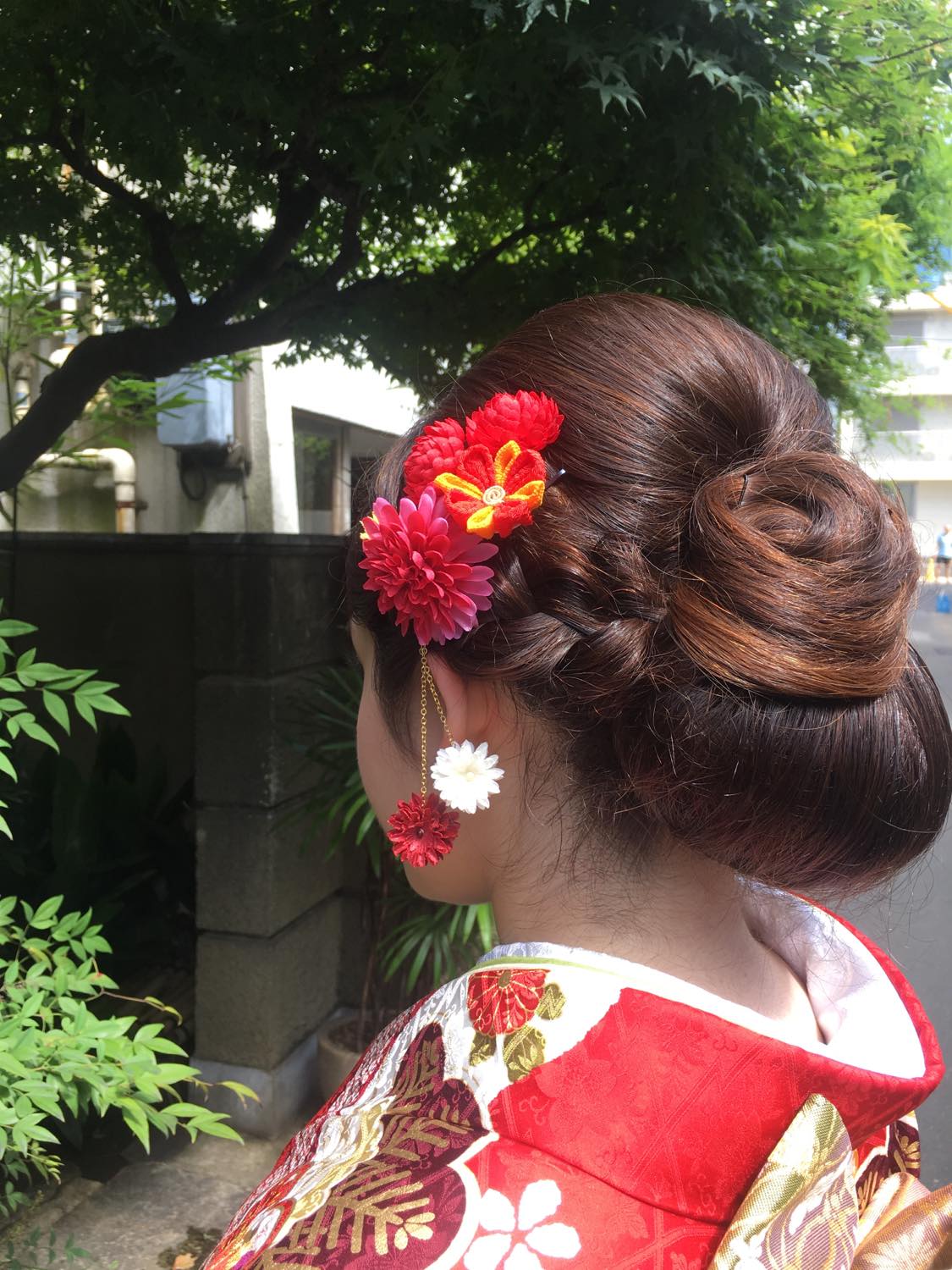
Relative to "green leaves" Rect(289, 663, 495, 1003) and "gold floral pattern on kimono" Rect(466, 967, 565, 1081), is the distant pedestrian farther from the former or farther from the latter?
"gold floral pattern on kimono" Rect(466, 967, 565, 1081)

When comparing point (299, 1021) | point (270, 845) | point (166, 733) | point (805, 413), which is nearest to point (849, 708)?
point (805, 413)

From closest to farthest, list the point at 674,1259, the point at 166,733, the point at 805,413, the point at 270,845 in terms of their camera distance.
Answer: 1. the point at 674,1259
2. the point at 805,413
3. the point at 270,845
4. the point at 166,733

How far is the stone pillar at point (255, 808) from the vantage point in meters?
2.78

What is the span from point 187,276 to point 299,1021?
246 cm

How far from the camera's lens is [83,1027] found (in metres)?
1.65

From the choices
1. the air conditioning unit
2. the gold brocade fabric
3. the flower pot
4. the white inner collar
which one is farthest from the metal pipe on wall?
the gold brocade fabric

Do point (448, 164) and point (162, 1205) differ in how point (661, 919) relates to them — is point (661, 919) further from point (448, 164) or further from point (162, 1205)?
point (162, 1205)

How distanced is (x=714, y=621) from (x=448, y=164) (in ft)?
6.91

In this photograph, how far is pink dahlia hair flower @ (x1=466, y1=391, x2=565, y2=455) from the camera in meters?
0.88

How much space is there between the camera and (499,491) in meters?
0.88

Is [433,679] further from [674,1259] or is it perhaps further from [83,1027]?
[83,1027]

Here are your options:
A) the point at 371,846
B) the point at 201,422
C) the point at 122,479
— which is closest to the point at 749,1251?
the point at 371,846

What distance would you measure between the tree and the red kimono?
161 cm

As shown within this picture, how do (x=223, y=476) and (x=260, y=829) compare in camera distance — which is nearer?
(x=260, y=829)
